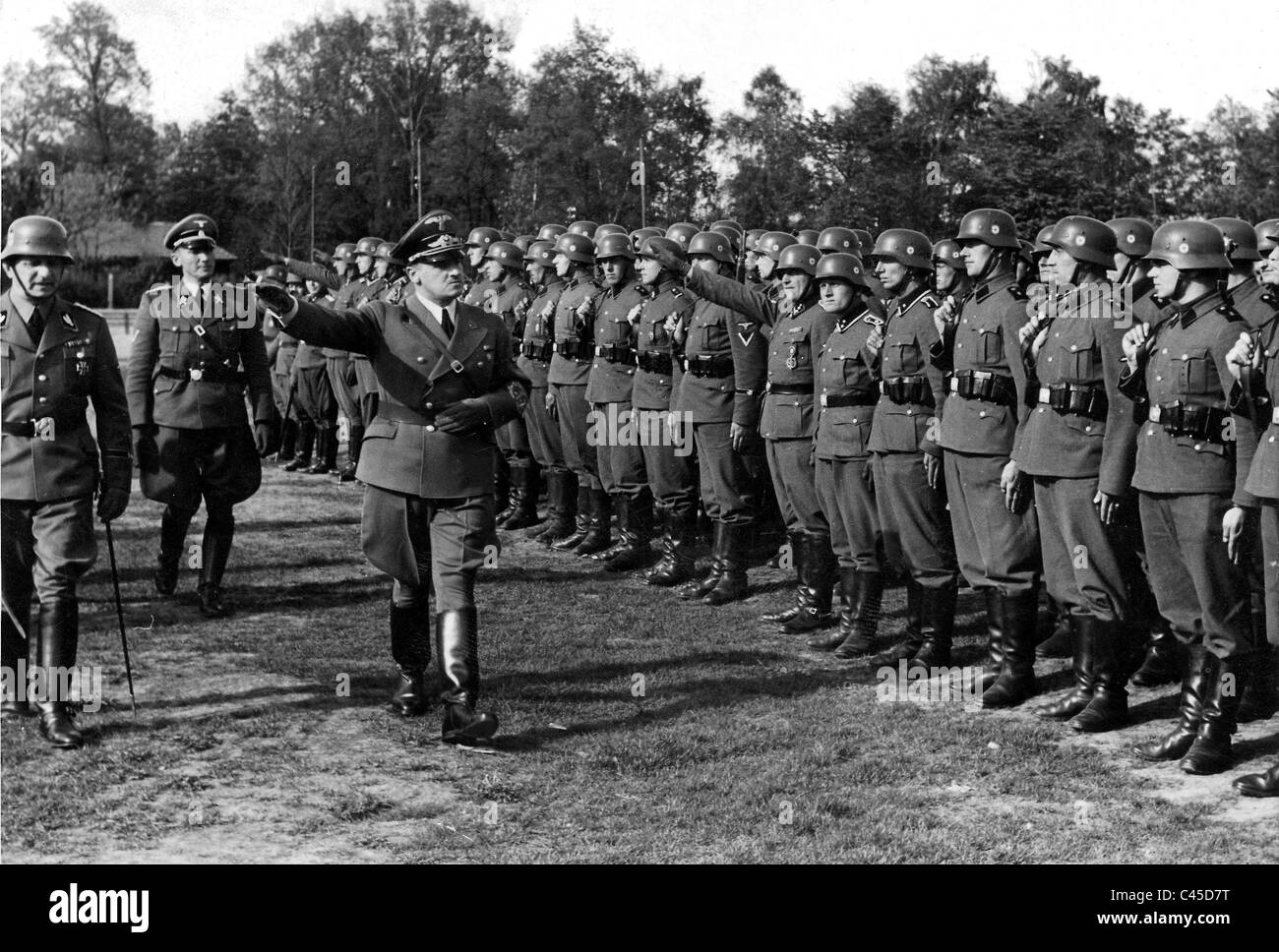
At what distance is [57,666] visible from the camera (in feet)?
23.7

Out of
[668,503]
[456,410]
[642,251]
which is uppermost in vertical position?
[642,251]

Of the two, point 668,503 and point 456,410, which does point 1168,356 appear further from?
point 668,503

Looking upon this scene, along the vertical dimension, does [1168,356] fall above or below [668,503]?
above

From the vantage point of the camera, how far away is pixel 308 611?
10383 millimetres

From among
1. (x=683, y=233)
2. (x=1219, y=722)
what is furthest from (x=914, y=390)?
(x=683, y=233)

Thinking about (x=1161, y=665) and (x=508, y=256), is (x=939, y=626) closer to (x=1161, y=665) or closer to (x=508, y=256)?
(x=1161, y=665)

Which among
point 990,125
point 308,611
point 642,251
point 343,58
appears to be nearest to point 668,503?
point 642,251

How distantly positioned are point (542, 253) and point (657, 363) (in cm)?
333

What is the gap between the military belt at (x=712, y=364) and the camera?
11.1m

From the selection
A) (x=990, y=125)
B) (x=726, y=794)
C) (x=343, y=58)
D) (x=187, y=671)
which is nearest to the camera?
(x=726, y=794)

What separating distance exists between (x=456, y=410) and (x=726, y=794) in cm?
223

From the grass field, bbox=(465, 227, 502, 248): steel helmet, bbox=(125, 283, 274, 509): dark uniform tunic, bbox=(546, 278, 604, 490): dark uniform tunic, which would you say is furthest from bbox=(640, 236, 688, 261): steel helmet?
bbox=(465, 227, 502, 248): steel helmet

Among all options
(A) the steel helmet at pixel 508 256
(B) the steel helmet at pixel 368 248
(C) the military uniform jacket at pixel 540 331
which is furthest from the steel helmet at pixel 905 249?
(B) the steel helmet at pixel 368 248

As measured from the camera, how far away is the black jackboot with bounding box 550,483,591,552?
13266 millimetres
